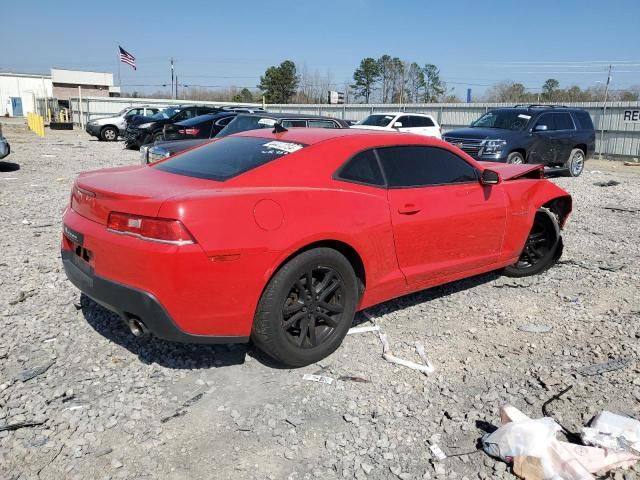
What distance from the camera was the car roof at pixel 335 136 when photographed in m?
3.97

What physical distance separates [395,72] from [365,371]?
60.3 m

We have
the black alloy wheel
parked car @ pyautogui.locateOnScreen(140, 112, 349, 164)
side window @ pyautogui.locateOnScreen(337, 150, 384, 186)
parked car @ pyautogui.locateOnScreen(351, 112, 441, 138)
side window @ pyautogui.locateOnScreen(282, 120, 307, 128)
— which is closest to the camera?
the black alloy wheel

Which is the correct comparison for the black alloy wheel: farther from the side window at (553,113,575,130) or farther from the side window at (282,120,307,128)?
the side window at (553,113,575,130)

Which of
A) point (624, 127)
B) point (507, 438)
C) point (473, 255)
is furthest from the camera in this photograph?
point (624, 127)

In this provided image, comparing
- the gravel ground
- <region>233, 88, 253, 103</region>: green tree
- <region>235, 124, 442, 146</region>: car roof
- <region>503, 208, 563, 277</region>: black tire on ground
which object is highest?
<region>233, 88, 253, 103</region>: green tree

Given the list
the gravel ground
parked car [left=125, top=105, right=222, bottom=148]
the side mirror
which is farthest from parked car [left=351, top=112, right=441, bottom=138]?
the side mirror

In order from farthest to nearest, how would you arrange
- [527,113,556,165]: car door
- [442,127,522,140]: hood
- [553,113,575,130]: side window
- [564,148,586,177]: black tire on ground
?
[564,148,586,177]: black tire on ground, [553,113,575,130]: side window, [527,113,556,165]: car door, [442,127,522,140]: hood

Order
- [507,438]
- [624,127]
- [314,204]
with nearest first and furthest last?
1. [507,438]
2. [314,204]
3. [624,127]

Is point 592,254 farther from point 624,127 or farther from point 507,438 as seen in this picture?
point 624,127

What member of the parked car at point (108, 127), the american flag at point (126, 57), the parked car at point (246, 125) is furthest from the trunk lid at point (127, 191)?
the american flag at point (126, 57)

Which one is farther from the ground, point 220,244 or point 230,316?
point 220,244

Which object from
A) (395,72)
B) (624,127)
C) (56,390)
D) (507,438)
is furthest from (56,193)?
(395,72)

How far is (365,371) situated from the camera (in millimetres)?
3576

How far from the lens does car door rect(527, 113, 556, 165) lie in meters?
12.9
